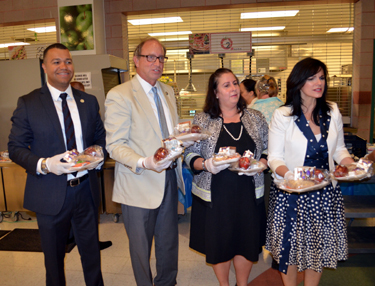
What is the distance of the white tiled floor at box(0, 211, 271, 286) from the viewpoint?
2.78m

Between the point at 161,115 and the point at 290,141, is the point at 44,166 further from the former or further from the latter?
the point at 290,141

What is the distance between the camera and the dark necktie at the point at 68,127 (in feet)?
6.70

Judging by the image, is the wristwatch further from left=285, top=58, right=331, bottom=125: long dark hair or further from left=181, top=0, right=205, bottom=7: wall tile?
left=181, top=0, right=205, bottom=7: wall tile

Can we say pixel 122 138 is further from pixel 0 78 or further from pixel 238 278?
pixel 0 78

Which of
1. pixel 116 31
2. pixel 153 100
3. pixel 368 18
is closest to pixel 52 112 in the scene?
pixel 153 100

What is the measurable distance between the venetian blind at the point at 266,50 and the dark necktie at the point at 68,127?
3.90 metres

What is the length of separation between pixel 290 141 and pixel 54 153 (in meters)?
1.53

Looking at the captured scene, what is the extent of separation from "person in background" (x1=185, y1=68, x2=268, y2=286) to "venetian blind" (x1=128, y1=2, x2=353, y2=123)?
3.63 m

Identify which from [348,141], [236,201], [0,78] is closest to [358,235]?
[348,141]

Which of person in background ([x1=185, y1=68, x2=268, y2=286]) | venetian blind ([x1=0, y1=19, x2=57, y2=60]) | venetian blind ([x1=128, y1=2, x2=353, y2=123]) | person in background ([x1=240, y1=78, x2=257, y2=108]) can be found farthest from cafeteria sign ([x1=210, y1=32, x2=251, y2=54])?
person in background ([x1=185, y1=68, x2=268, y2=286])

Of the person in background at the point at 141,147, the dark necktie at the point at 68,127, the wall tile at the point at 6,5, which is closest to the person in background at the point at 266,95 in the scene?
the person in background at the point at 141,147

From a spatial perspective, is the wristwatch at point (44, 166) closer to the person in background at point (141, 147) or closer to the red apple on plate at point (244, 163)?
the person in background at point (141, 147)

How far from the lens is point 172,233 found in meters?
2.27

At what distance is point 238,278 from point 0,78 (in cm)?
531
